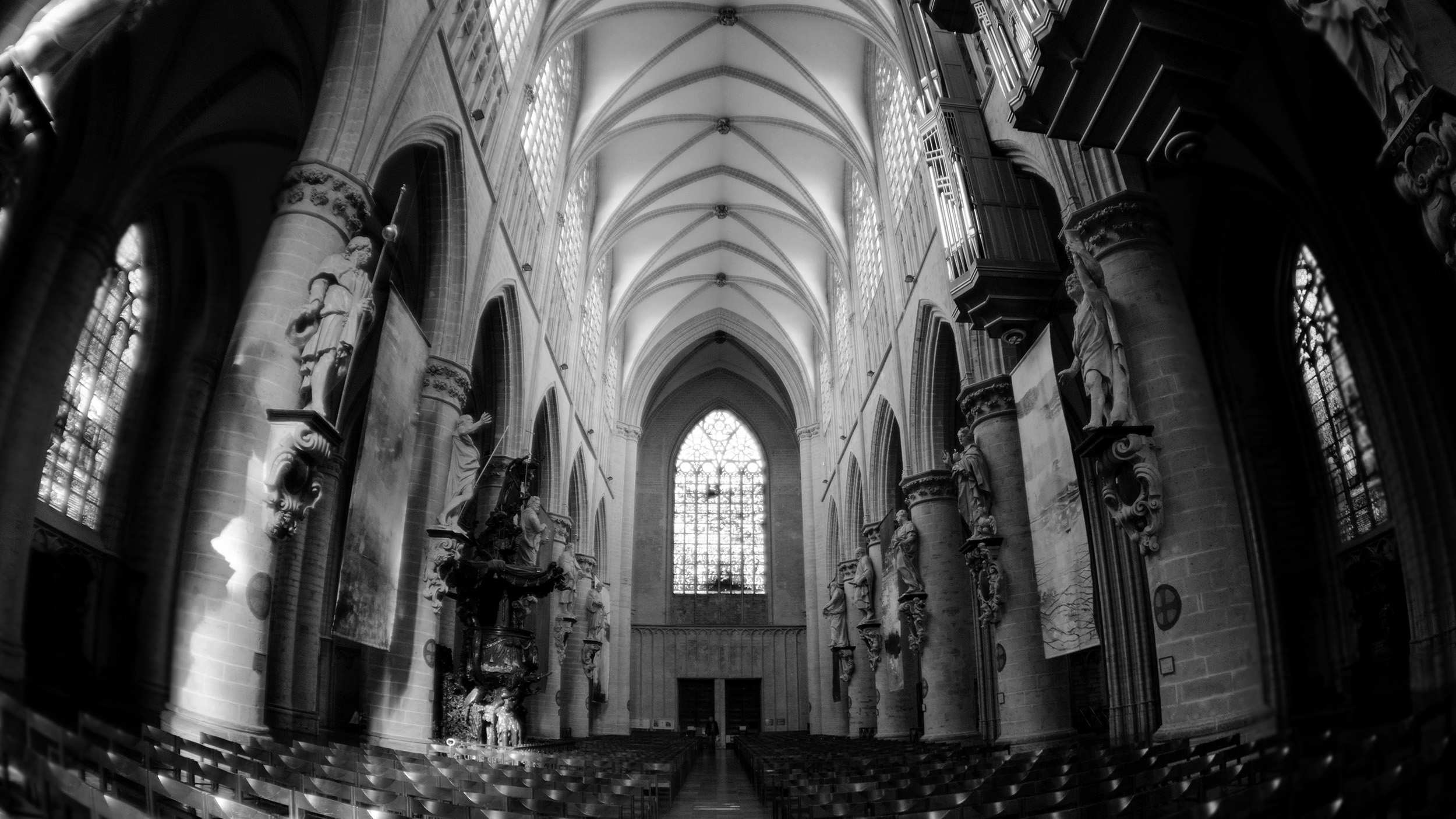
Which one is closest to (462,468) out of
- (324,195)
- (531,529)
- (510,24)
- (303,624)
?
(531,529)

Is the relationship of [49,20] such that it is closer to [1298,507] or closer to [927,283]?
[1298,507]

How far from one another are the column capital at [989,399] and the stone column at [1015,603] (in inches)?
0.4

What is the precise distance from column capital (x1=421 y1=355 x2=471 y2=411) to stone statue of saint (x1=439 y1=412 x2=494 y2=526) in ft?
1.31

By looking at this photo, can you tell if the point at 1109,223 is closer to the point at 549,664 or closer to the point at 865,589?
the point at 865,589

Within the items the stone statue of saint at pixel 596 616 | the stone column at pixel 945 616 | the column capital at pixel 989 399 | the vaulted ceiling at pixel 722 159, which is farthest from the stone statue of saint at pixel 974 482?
the stone statue of saint at pixel 596 616

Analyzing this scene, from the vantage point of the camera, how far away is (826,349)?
1270 inches

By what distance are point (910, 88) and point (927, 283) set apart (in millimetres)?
4285

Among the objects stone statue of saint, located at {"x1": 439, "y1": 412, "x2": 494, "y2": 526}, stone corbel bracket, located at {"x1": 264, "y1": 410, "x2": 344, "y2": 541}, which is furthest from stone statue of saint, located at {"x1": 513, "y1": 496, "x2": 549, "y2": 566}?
stone corbel bracket, located at {"x1": 264, "y1": 410, "x2": 344, "y2": 541}

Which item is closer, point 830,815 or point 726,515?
point 830,815

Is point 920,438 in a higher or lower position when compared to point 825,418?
lower

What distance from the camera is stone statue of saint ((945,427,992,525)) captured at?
1476 cm

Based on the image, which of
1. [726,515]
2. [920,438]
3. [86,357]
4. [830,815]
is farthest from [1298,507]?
[726,515]

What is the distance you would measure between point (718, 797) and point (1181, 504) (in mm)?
7700

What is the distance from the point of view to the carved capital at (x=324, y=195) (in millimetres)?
9602
